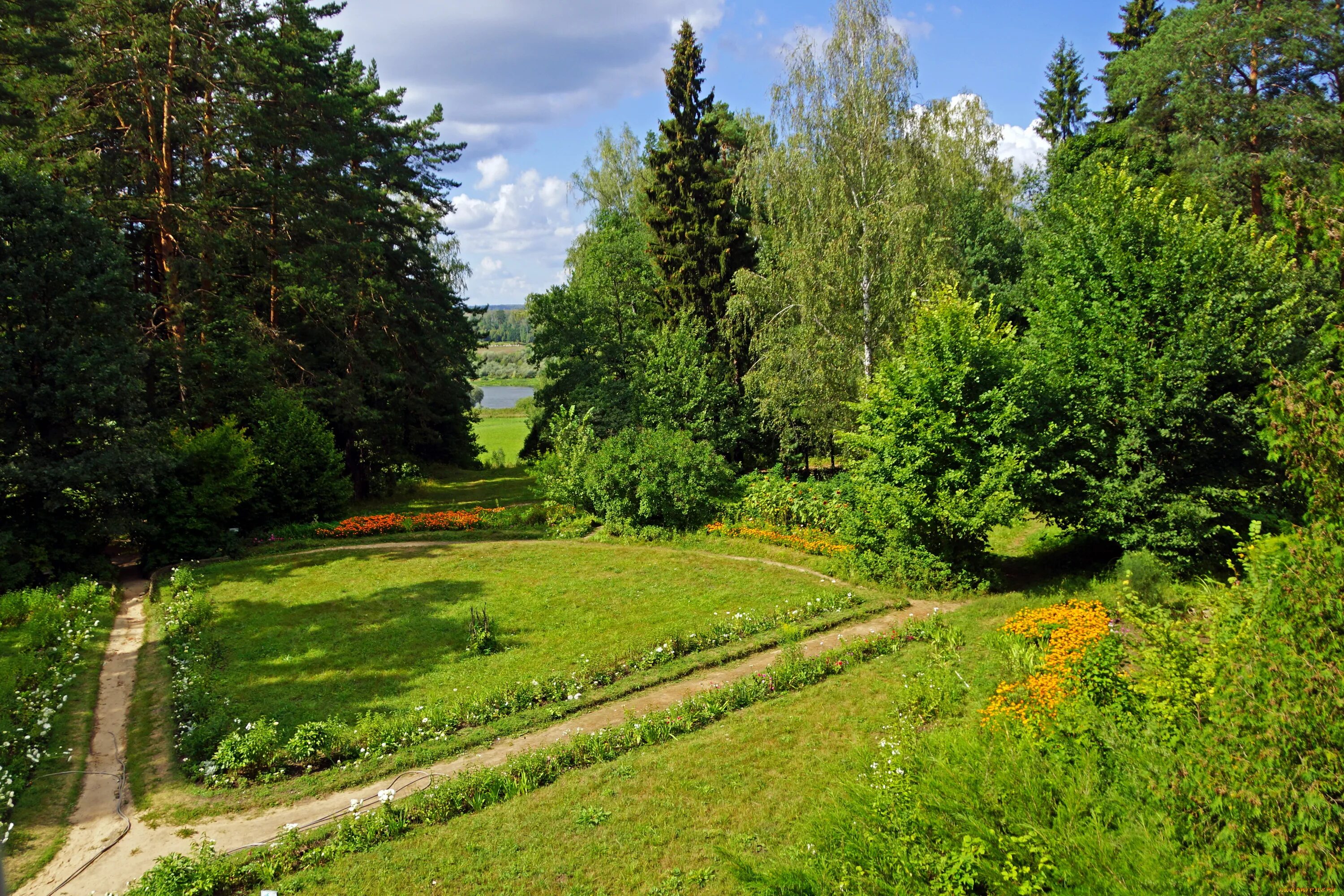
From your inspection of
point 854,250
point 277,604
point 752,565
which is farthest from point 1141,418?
point 277,604

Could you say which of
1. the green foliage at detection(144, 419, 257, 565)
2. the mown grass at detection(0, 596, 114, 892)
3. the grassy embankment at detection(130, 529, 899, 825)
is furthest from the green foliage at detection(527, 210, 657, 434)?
the mown grass at detection(0, 596, 114, 892)

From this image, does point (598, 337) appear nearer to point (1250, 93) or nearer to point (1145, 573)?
point (1145, 573)

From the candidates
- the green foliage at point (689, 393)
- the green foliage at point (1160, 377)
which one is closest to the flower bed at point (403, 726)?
the green foliage at point (1160, 377)

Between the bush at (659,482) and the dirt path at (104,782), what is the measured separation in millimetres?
10910

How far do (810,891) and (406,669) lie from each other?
25.9 feet

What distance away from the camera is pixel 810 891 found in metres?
5.46

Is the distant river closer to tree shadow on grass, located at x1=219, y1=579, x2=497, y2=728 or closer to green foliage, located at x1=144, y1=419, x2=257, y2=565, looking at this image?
green foliage, located at x1=144, y1=419, x2=257, y2=565

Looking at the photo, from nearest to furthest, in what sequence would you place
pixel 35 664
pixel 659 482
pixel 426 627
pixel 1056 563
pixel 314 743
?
pixel 314 743, pixel 35 664, pixel 426 627, pixel 1056 563, pixel 659 482

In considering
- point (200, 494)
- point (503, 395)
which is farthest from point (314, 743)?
point (503, 395)

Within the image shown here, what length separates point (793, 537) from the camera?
17391 mm

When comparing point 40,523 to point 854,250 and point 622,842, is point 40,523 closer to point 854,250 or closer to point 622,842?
point 622,842

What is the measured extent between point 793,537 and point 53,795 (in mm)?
14016

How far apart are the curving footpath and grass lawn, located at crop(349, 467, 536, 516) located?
14.1m

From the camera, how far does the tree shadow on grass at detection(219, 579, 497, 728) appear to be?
33.6ft
